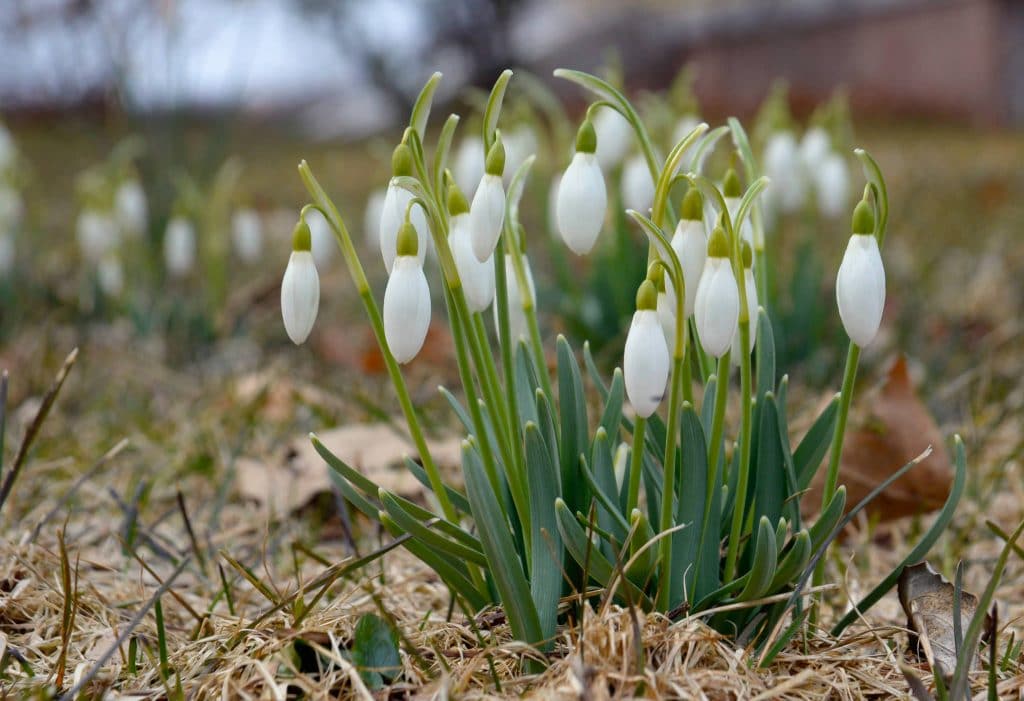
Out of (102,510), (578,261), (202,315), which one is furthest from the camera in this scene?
(578,261)

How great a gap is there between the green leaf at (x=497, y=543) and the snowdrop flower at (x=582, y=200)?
0.81 ft

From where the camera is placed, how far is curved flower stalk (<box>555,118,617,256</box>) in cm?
106

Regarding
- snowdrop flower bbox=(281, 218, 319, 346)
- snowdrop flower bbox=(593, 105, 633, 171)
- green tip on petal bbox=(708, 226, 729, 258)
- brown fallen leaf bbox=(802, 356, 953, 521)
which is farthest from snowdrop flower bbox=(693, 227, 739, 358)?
snowdrop flower bbox=(593, 105, 633, 171)

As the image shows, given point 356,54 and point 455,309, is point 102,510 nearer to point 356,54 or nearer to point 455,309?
point 455,309

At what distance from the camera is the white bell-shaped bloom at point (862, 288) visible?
3.35 feet

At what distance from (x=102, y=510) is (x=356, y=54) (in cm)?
1250

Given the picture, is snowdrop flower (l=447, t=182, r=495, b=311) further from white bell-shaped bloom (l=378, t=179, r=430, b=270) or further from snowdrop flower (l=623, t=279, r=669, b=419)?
snowdrop flower (l=623, t=279, r=669, b=419)

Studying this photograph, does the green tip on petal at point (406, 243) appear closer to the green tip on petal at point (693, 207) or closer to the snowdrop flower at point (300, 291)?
the snowdrop flower at point (300, 291)

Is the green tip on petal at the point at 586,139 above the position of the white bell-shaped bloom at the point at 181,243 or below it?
above

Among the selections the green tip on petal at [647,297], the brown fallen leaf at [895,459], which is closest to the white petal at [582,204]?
the green tip on petal at [647,297]

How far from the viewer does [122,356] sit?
2994 mm

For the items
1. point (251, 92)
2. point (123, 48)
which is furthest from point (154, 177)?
point (251, 92)

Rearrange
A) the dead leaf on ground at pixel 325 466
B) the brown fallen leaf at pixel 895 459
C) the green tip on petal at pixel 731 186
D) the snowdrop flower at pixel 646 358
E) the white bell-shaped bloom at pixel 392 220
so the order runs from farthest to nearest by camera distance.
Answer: the dead leaf on ground at pixel 325 466 < the brown fallen leaf at pixel 895 459 < the green tip on petal at pixel 731 186 < the white bell-shaped bloom at pixel 392 220 < the snowdrop flower at pixel 646 358

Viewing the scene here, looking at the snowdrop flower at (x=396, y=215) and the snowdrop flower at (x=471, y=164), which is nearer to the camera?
the snowdrop flower at (x=396, y=215)
